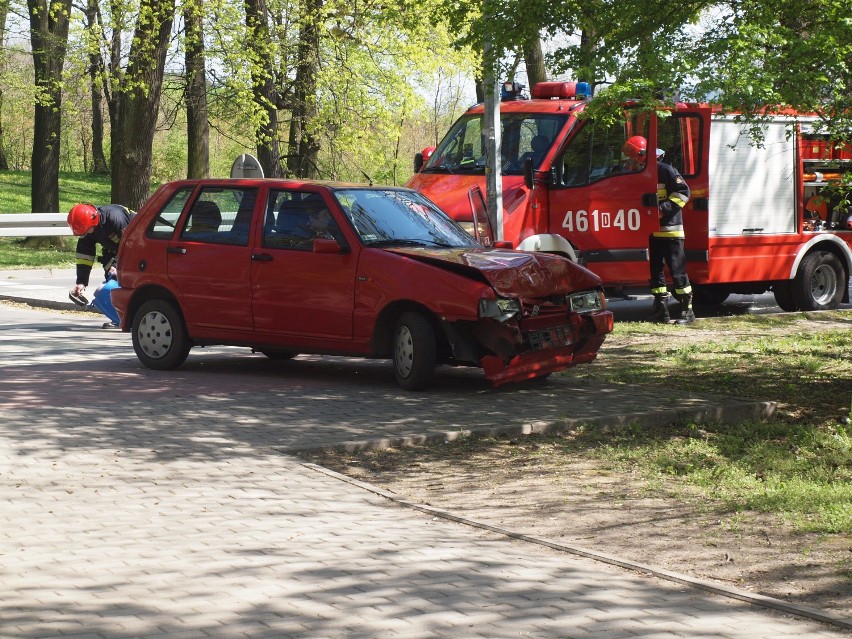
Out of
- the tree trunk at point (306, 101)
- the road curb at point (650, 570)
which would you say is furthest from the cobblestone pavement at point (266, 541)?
the tree trunk at point (306, 101)

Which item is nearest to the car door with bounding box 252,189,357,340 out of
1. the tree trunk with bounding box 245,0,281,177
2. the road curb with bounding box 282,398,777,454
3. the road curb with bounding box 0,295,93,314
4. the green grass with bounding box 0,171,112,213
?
the road curb with bounding box 282,398,777,454

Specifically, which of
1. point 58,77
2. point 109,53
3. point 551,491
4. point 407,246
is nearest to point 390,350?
point 407,246

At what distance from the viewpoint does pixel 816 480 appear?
25.3ft

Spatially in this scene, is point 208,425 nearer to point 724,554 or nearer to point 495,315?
point 495,315

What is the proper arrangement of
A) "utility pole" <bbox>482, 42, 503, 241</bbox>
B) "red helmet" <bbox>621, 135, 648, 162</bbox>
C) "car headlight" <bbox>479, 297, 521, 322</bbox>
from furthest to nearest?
"red helmet" <bbox>621, 135, 648, 162</bbox>, "utility pole" <bbox>482, 42, 503, 241</bbox>, "car headlight" <bbox>479, 297, 521, 322</bbox>

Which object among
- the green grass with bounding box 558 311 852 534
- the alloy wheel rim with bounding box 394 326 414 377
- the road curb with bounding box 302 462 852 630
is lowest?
the road curb with bounding box 302 462 852 630

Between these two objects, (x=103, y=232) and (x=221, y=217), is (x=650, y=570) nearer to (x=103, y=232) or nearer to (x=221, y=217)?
(x=221, y=217)

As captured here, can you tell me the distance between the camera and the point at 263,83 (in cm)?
2795

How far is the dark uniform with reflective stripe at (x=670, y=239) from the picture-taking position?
15.8 meters

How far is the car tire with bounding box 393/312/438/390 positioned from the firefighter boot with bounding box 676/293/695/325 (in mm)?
5913

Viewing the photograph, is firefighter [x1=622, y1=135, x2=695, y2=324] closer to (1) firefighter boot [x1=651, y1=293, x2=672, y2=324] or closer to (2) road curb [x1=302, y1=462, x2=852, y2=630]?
(1) firefighter boot [x1=651, y1=293, x2=672, y2=324]

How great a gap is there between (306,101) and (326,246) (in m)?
19.2

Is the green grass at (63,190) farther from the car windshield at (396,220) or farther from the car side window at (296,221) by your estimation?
the car windshield at (396,220)

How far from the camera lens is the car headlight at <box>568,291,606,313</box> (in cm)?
1106
